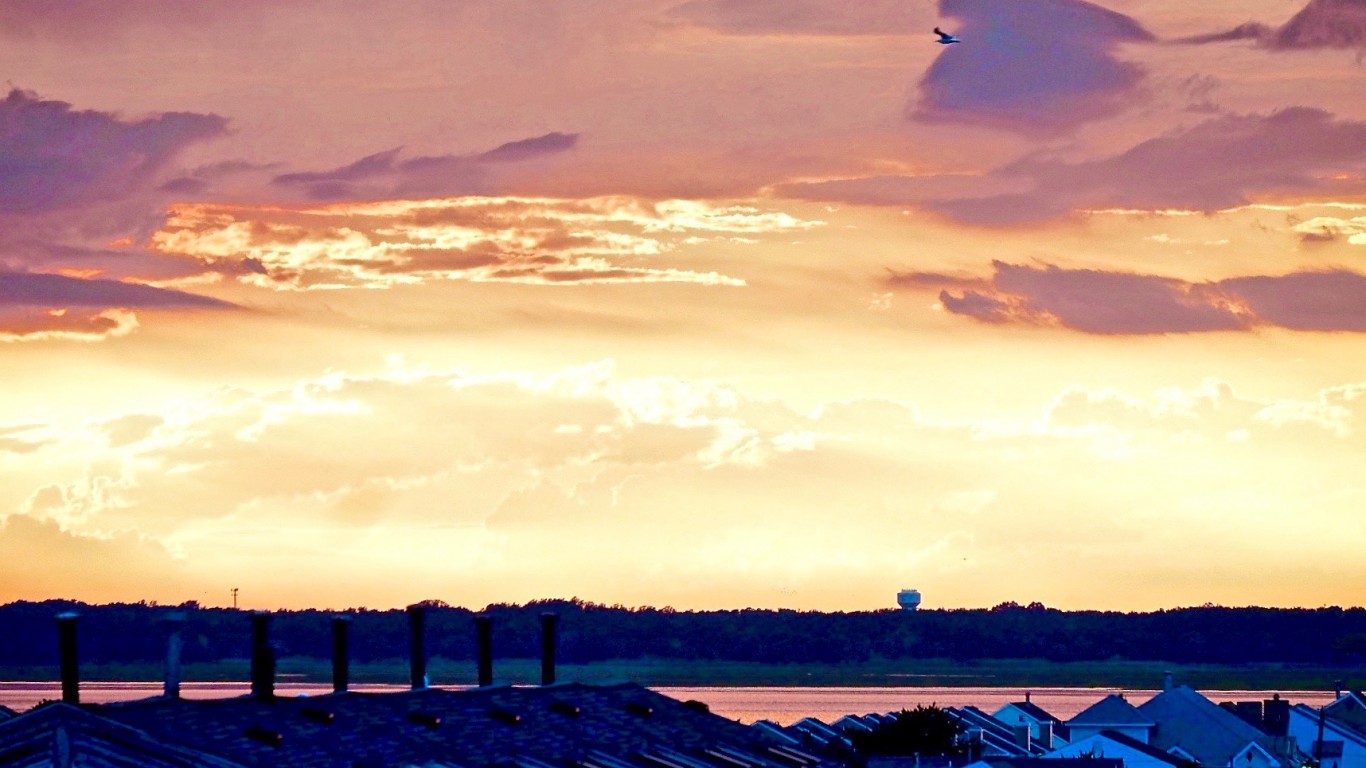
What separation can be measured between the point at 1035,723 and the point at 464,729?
2804 inches

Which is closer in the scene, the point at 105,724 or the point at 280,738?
the point at 105,724

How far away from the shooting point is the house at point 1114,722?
110062mm

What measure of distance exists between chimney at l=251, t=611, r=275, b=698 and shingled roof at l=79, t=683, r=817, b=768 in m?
0.67

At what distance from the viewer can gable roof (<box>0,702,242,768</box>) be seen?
142ft

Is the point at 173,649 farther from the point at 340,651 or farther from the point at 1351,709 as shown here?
the point at 1351,709

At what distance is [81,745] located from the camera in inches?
1706

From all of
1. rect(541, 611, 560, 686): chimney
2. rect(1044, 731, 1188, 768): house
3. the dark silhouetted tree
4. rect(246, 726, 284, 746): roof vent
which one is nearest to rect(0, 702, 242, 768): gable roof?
rect(246, 726, 284, 746): roof vent

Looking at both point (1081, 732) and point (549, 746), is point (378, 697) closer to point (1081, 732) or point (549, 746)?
point (549, 746)

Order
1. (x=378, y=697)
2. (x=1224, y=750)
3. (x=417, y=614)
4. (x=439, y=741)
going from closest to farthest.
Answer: (x=439, y=741) → (x=378, y=697) → (x=417, y=614) → (x=1224, y=750)

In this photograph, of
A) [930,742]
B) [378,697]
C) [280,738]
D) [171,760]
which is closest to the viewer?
A: [171,760]

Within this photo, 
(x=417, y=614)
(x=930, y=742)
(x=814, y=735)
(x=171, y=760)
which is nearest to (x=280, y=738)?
(x=171, y=760)

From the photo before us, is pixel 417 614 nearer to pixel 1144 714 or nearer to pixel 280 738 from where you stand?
→ pixel 280 738

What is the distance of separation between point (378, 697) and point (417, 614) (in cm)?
628

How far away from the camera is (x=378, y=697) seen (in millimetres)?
56250
